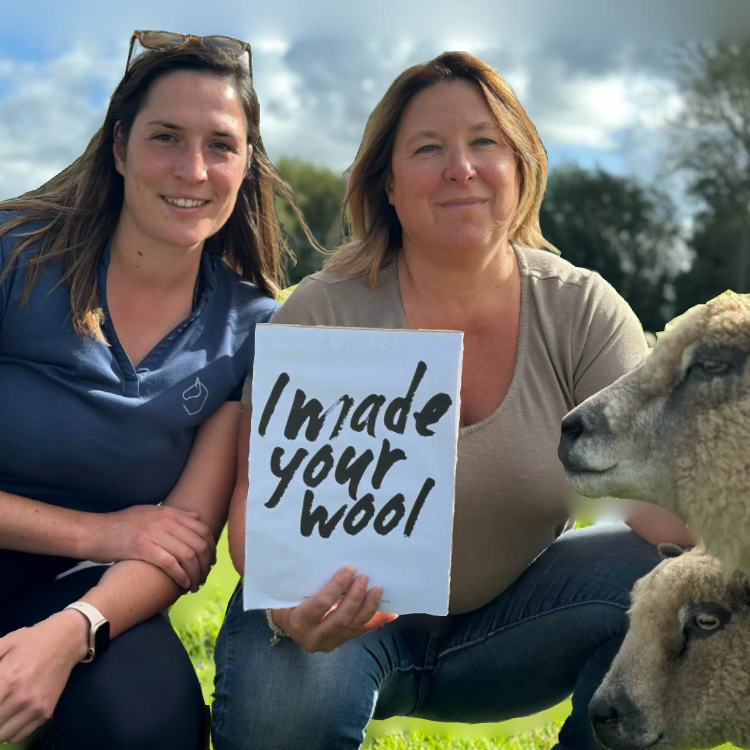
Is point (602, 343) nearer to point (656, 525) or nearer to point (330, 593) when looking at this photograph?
point (656, 525)

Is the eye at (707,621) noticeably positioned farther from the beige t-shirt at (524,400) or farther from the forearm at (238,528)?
the forearm at (238,528)

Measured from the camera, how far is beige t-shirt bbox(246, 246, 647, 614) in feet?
9.70

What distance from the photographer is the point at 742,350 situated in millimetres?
2148

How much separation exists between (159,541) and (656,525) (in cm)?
146

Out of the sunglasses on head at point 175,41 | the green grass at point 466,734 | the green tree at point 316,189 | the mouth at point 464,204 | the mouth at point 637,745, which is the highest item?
the green tree at point 316,189

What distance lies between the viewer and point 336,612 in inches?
98.0

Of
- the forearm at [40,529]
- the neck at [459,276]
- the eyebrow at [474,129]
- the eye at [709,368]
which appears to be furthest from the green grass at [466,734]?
the eyebrow at [474,129]

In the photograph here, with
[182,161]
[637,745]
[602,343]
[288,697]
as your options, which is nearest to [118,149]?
[182,161]

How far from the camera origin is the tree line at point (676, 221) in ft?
92.1

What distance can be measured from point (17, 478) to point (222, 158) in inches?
46.1

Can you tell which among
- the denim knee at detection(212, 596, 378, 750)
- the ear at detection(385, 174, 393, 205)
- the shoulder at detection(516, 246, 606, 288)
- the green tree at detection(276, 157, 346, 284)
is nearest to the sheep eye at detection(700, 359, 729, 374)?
the shoulder at detection(516, 246, 606, 288)

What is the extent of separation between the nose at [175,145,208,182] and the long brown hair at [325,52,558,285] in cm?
50

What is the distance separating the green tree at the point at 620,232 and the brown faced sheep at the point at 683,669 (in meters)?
26.1

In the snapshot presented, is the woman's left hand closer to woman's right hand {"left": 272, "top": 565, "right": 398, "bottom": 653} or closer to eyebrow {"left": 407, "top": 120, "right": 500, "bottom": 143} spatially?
woman's right hand {"left": 272, "top": 565, "right": 398, "bottom": 653}
